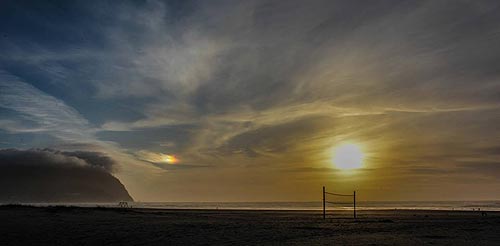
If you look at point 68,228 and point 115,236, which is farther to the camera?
point 68,228

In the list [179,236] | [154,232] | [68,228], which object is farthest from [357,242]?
[68,228]

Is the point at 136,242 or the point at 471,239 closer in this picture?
the point at 136,242

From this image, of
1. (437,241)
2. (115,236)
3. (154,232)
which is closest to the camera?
(437,241)

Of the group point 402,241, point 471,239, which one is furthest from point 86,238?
point 471,239

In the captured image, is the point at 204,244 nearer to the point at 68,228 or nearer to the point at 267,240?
the point at 267,240

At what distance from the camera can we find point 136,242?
18781mm

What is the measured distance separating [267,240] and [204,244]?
3.18 meters

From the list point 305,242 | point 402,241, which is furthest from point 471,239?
point 305,242

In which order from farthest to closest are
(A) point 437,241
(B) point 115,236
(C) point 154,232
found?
(C) point 154,232
(B) point 115,236
(A) point 437,241

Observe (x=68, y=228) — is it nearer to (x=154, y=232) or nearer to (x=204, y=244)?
(x=154, y=232)

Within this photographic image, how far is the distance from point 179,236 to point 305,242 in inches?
261

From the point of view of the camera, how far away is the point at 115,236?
20.8 metres

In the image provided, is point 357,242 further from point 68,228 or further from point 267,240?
point 68,228

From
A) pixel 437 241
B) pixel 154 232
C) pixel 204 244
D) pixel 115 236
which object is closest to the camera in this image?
pixel 204 244
